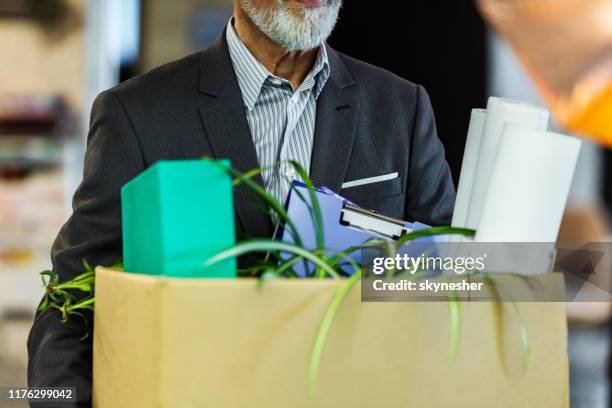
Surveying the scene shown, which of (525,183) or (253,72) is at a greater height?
(253,72)

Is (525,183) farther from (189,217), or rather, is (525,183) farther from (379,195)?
(379,195)

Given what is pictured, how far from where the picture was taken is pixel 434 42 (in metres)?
5.32

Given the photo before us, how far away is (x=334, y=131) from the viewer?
1.53 m

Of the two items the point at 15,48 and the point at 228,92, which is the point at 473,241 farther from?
the point at 15,48

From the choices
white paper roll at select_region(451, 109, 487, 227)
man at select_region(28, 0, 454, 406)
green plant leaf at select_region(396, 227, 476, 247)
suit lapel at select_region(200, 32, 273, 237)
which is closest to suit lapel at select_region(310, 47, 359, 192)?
man at select_region(28, 0, 454, 406)

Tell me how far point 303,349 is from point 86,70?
9.77ft

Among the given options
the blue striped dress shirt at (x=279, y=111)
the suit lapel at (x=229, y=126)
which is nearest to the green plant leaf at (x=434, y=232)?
the suit lapel at (x=229, y=126)

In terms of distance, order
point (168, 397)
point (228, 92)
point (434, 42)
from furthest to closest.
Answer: point (434, 42) < point (228, 92) < point (168, 397)

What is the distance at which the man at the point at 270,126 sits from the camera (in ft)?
4.67

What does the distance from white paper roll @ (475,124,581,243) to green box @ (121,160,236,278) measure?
280 mm

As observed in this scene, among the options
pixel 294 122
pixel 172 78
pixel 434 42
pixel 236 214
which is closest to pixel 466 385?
pixel 236 214

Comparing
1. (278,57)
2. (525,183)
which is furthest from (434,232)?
(278,57)

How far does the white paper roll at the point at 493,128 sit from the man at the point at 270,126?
40 cm

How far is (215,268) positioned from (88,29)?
2.97 meters
